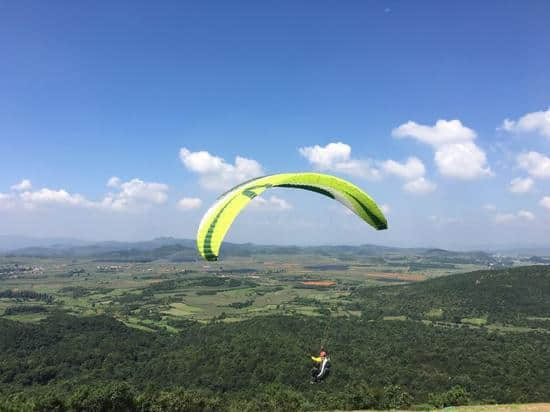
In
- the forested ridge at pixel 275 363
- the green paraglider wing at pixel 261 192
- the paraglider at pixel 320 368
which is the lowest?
the forested ridge at pixel 275 363

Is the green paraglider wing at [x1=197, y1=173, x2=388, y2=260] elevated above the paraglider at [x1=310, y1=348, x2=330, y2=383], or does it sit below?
above

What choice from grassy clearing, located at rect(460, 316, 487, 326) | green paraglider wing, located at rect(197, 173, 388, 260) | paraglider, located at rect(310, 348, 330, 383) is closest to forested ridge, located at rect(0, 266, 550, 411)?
grassy clearing, located at rect(460, 316, 487, 326)

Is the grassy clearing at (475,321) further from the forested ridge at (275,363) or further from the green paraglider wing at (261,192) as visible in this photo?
the green paraglider wing at (261,192)

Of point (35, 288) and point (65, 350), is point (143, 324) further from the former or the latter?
point (35, 288)

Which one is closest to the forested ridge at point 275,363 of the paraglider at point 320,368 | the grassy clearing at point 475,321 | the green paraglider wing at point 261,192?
the grassy clearing at point 475,321

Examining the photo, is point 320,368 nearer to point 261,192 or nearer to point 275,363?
point 261,192

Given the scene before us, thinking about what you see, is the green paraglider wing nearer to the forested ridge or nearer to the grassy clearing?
the forested ridge
